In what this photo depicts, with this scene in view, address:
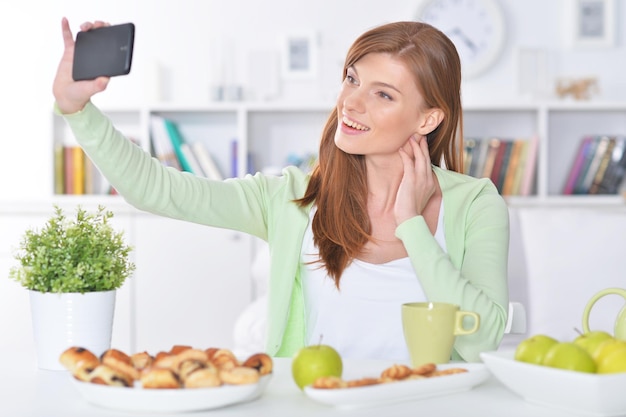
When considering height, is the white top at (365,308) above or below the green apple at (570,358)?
below

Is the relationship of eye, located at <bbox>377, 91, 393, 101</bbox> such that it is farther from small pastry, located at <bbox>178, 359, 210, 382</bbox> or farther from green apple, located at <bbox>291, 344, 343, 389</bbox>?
small pastry, located at <bbox>178, 359, 210, 382</bbox>

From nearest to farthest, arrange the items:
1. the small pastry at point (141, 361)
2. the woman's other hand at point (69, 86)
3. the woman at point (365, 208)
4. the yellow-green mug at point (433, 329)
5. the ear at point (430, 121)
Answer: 1. the small pastry at point (141, 361)
2. the yellow-green mug at point (433, 329)
3. the woman's other hand at point (69, 86)
4. the woman at point (365, 208)
5. the ear at point (430, 121)

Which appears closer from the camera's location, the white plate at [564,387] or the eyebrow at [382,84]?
the white plate at [564,387]

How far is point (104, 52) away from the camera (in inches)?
52.2

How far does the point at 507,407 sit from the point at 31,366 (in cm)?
69

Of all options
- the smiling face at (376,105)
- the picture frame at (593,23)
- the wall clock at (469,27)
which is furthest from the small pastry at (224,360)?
the picture frame at (593,23)

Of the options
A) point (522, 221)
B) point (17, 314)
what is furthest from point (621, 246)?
point (17, 314)

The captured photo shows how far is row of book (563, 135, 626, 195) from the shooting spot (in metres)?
4.28

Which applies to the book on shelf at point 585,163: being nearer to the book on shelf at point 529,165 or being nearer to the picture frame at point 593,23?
the book on shelf at point 529,165

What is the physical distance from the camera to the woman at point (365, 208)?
1820 millimetres

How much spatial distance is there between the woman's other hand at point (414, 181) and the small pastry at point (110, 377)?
759mm

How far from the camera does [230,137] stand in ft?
14.8

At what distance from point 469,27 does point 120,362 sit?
3572mm

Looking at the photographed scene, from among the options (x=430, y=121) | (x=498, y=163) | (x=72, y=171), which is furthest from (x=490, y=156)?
(x=430, y=121)
